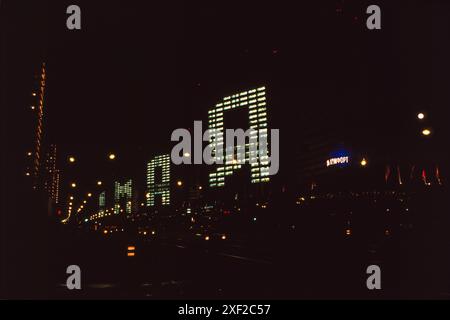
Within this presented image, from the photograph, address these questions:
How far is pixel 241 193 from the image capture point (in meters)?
132

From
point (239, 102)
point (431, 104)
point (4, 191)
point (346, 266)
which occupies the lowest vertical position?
point (346, 266)

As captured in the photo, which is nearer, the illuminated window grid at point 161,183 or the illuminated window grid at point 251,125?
the illuminated window grid at point 251,125

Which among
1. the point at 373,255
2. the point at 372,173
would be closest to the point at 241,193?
the point at 372,173

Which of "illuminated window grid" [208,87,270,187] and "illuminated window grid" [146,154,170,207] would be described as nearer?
"illuminated window grid" [208,87,270,187]

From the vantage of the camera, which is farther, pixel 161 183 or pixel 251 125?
pixel 161 183

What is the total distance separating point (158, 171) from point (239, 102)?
35.7 m

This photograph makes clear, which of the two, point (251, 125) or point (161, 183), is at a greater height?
point (251, 125)

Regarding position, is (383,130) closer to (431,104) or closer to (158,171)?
(431,104)

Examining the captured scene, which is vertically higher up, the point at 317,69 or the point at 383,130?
the point at 317,69

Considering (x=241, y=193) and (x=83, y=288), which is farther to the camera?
(x=241, y=193)

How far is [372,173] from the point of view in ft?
388
